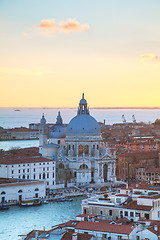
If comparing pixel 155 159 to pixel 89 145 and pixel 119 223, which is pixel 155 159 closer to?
pixel 89 145

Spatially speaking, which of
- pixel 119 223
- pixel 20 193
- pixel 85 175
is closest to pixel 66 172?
pixel 85 175

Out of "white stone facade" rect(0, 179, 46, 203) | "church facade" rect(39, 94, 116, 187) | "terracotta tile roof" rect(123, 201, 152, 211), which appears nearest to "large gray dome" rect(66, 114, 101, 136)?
"church facade" rect(39, 94, 116, 187)

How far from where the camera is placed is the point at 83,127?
51.7 metres

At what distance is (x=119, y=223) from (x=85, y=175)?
91.5 ft

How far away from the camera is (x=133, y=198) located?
82.7ft

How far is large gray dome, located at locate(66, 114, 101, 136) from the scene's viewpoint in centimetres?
5166

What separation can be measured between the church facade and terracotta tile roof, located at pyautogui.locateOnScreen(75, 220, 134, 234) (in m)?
27.0

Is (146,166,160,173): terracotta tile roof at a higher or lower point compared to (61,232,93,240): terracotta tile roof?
higher

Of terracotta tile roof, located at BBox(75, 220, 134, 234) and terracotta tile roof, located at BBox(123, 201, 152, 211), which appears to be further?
terracotta tile roof, located at BBox(123, 201, 152, 211)

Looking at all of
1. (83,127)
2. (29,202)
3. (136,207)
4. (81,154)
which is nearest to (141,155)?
(83,127)

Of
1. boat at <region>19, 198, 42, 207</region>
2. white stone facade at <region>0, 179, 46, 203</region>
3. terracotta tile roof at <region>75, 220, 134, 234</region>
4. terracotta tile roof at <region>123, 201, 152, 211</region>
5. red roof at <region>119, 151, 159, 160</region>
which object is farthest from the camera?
red roof at <region>119, 151, 159, 160</region>

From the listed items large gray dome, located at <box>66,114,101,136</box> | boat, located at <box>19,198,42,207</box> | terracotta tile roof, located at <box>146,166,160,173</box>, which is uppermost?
large gray dome, located at <box>66,114,101,136</box>

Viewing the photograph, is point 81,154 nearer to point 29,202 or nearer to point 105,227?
point 29,202

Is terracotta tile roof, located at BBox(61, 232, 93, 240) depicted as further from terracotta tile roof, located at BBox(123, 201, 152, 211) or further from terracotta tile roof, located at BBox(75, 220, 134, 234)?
terracotta tile roof, located at BBox(123, 201, 152, 211)
